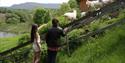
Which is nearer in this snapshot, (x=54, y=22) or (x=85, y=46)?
(x=54, y=22)

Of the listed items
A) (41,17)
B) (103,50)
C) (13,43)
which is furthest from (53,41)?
(41,17)

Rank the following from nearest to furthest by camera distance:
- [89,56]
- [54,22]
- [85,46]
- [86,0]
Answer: [54,22]
[89,56]
[85,46]
[86,0]

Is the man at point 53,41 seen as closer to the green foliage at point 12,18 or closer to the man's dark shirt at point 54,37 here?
the man's dark shirt at point 54,37

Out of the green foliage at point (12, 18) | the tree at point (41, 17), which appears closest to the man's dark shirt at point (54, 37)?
the tree at point (41, 17)

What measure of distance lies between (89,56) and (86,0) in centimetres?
652

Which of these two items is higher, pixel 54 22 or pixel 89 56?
pixel 54 22

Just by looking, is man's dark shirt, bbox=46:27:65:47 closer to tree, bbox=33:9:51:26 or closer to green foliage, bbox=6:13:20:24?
tree, bbox=33:9:51:26

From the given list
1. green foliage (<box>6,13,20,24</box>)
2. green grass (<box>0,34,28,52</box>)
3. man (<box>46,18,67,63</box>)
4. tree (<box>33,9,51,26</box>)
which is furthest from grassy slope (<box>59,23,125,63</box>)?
green foliage (<box>6,13,20,24</box>)

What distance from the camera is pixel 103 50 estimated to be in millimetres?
13547

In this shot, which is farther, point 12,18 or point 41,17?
point 12,18

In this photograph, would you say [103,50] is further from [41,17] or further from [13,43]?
[41,17]

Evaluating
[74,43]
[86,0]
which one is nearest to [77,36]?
[74,43]

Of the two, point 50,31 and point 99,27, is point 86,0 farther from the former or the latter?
point 50,31

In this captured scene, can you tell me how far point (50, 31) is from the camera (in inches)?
447
